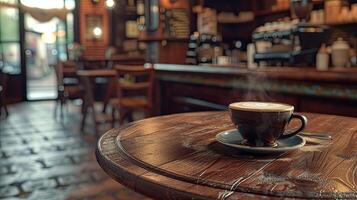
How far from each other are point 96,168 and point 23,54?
6.32 meters

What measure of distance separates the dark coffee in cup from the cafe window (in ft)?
28.2

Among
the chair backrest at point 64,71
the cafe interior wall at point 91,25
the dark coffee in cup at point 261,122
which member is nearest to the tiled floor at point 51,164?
the chair backrest at point 64,71

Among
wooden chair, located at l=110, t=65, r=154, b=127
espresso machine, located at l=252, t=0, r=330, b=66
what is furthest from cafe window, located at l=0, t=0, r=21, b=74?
espresso machine, located at l=252, t=0, r=330, b=66

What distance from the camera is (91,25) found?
997cm

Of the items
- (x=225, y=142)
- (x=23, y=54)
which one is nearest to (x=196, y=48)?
(x=225, y=142)

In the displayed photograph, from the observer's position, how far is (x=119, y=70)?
438cm

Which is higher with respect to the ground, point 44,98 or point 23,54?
point 23,54

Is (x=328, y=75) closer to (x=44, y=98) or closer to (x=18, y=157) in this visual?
(x=18, y=157)

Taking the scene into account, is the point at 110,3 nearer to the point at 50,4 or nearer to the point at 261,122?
the point at 50,4

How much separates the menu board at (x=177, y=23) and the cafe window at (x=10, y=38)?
431 cm

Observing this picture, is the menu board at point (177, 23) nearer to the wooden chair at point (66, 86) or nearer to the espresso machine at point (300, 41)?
the wooden chair at point (66, 86)

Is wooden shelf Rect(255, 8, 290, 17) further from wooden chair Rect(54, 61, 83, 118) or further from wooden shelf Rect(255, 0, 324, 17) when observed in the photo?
wooden chair Rect(54, 61, 83, 118)

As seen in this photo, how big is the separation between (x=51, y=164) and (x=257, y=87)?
2.03 m

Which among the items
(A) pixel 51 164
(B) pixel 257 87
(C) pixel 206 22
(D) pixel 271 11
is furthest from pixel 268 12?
(A) pixel 51 164
